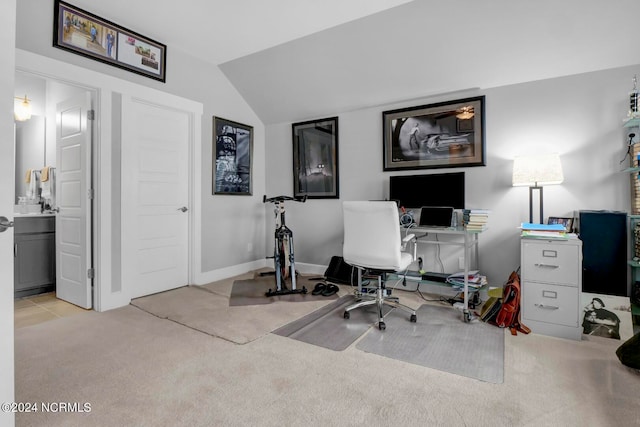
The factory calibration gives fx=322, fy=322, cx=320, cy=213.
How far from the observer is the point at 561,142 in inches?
121

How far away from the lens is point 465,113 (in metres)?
3.50

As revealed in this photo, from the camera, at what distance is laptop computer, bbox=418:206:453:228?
3.40 m

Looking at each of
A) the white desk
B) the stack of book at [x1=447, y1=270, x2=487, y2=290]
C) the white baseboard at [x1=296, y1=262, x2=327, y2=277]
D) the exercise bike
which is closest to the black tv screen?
the white desk

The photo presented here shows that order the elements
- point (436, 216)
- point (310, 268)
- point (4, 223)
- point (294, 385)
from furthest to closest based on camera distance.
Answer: point (310, 268) < point (436, 216) < point (294, 385) < point (4, 223)

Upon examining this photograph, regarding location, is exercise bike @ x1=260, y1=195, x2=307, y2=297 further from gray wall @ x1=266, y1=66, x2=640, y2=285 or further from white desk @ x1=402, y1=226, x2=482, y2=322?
white desk @ x1=402, y1=226, x2=482, y2=322

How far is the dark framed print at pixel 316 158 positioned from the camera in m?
4.42

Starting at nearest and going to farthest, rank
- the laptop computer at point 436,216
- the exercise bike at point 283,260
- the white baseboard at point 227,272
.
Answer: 1. the laptop computer at point 436,216
2. the exercise bike at point 283,260
3. the white baseboard at point 227,272

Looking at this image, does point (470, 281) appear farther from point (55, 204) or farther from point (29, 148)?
point (29, 148)

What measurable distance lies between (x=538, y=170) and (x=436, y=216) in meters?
1.00

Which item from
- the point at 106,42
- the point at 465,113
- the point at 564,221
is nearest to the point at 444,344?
the point at 564,221

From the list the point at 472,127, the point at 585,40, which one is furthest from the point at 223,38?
the point at 585,40

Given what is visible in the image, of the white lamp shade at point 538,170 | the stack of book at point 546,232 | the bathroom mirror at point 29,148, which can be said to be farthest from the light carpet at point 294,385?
the bathroom mirror at point 29,148

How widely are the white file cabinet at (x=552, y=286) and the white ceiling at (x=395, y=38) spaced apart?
1.71m

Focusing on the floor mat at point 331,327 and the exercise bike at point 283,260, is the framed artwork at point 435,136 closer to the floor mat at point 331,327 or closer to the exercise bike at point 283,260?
the exercise bike at point 283,260
